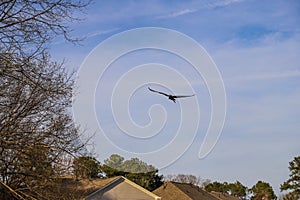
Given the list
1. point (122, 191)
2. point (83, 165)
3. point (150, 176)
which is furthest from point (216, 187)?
point (83, 165)

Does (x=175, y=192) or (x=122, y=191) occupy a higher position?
(x=175, y=192)

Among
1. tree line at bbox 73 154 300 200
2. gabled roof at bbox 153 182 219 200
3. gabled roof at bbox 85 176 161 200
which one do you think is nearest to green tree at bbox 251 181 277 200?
tree line at bbox 73 154 300 200

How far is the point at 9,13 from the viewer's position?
28.5 feet

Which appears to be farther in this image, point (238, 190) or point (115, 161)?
point (238, 190)

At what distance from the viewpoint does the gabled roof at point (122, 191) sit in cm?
3830

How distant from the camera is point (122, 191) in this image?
131 ft

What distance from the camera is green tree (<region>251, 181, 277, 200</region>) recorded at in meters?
83.4

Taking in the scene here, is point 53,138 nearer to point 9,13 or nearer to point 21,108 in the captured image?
point 21,108

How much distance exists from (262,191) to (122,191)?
51.8m

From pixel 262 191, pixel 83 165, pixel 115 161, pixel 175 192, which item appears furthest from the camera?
pixel 262 191

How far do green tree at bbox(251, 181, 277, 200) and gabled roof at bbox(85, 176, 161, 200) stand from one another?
46.2 m

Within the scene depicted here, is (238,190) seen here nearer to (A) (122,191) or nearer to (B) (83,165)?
(A) (122,191)

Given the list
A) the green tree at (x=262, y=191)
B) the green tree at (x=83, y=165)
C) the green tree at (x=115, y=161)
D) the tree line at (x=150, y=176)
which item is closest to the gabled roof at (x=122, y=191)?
the tree line at (x=150, y=176)

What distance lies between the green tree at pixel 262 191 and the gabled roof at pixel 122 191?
46.2m
